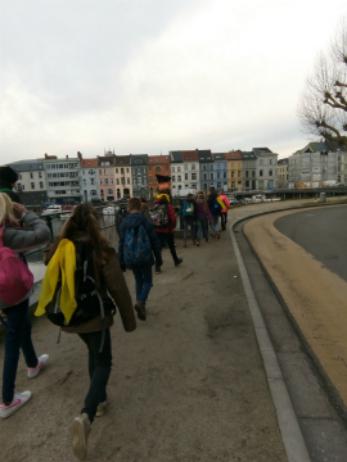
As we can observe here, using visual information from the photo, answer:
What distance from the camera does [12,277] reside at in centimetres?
247

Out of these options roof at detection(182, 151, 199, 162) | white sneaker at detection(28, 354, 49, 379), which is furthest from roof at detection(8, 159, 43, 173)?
white sneaker at detection(28, 354, 49, 379)

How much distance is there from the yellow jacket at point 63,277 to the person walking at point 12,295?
14.7 inches

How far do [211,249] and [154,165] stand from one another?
240 ft

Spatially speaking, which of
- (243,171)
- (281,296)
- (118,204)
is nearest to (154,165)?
(243,171)

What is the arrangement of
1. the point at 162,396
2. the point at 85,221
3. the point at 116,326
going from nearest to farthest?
1. the point at 85,221
2. the point at 162,396
3. the point at 116,326

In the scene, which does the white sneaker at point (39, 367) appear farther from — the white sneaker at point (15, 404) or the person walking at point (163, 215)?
the person walking at point (163, 215)

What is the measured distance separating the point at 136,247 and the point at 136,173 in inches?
3049

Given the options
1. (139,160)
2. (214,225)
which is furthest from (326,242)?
(139,160)

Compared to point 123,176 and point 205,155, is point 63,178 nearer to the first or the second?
point 123,176

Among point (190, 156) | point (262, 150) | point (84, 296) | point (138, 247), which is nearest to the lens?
point (84, 296)

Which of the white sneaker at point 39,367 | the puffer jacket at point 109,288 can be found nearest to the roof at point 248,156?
the white sneaker at point 39,367

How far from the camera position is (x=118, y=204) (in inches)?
412

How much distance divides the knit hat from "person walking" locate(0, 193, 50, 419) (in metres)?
0.31

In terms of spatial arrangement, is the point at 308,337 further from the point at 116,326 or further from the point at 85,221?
the point at 85,221
